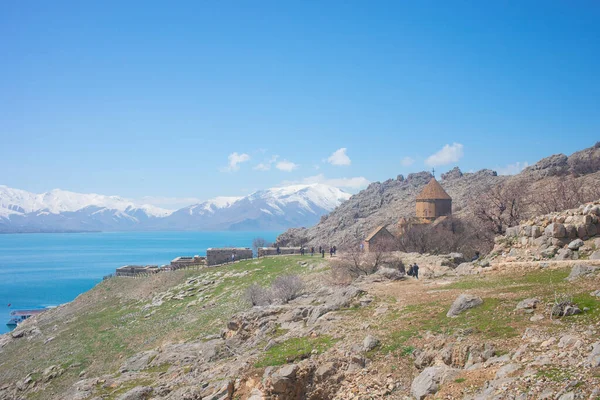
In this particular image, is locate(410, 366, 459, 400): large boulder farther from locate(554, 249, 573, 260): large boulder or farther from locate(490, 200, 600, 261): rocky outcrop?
locate(554, 249, 573, 260): large boulder

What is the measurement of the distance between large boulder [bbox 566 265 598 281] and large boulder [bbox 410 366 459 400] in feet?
24.2

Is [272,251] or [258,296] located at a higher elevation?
[272,251]

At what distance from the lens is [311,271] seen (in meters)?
40.6

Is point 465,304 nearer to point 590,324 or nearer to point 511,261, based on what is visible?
point 590,324

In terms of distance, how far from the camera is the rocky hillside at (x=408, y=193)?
2760 inches

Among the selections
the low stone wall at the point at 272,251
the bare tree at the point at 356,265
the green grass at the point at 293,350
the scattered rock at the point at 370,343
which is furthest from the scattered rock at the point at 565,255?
the low stone wall at the point at 272,251

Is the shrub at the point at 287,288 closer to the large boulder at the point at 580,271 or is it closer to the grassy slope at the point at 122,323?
the grassy slope at the point at 122,323

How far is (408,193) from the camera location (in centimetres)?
11581

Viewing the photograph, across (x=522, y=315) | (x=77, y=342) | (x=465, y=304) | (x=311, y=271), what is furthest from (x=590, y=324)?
(x=77, y=342)

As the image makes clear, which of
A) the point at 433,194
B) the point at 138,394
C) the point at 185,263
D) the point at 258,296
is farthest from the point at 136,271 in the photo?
the point at 138,394

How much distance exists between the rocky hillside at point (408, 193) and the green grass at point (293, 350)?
42.1 m

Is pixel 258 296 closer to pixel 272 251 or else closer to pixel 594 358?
pixel 594 358

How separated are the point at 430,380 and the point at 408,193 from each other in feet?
353

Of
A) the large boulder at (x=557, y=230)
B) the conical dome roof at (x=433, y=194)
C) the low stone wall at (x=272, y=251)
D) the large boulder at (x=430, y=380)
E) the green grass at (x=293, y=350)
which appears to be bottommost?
the green grass at (x=293, y=350)
